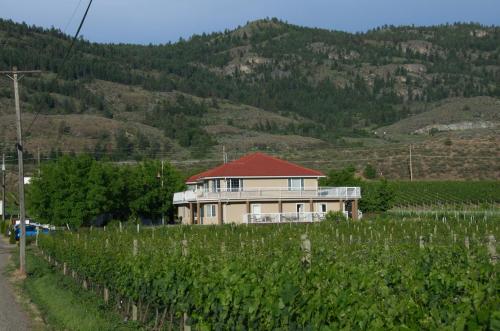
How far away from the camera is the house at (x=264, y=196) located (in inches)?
2346

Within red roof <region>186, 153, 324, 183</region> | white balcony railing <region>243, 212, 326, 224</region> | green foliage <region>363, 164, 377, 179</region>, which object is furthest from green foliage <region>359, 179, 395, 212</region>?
green foliage <region>363, 164, 377, 179</region>

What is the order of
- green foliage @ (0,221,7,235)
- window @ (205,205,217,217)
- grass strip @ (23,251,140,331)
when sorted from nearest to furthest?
grass strip @ (23,251,140,331) → window @ (205,205,217,217) → green foliage @ (0,221,7,235)

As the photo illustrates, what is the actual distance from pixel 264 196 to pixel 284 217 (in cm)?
332

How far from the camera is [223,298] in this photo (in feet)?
31.7

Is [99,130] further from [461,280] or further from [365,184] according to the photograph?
[461,280]

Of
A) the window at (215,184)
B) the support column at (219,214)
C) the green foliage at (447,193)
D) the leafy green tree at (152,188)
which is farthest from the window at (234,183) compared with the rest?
the green foliage at (447,193)

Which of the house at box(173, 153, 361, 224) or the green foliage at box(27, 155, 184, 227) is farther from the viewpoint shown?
the house at box(173, 153, 361, 224)

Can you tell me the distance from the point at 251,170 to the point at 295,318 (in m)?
54.8

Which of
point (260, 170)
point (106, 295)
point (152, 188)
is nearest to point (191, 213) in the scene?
point (260, 170)

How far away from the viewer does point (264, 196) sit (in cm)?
5994

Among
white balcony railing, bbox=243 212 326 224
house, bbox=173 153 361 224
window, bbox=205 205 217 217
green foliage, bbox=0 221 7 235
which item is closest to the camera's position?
white balcony railing, bbox=243 212 326 224

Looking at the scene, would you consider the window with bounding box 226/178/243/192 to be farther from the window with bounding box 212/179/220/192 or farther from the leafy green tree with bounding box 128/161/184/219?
the leafy green tree with bounding box 128/161/184/219

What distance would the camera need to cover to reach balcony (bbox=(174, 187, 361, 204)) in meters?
59.8

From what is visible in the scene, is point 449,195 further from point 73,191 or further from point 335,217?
point 73,191
